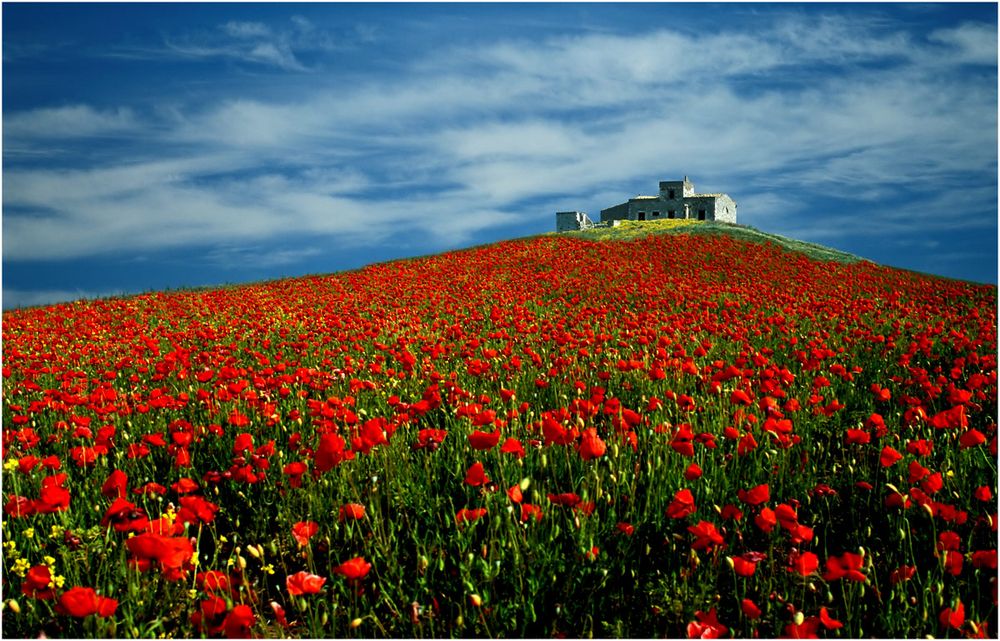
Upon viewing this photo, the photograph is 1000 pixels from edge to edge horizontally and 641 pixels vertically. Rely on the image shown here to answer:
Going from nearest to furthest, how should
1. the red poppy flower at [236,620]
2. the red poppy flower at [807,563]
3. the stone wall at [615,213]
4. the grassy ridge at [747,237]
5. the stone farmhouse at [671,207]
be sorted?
the red poppy flower at [236,620], the red poppy flower at [807,563], the grassy ridge at [747,237], the stone farmhouse at [671,207], the stone wall at [615,213]

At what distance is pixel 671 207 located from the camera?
6356 cm

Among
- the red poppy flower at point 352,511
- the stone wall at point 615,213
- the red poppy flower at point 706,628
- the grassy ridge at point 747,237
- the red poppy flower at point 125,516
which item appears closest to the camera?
the red poppy flower at point 706,628

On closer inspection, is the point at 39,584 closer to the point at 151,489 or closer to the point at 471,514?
the point at 151,489

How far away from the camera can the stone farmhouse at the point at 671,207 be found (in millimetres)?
63344

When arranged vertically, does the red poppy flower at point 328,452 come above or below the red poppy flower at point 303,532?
above

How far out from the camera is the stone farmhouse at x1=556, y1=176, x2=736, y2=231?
6334cm

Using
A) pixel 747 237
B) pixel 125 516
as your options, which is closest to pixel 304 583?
pixel 125 516

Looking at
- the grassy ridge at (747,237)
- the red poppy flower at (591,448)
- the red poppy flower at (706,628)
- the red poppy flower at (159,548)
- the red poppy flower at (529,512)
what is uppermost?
the grassy ridge at (747,237)

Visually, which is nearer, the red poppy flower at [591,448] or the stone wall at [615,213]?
the red poppy flower at [591,448]

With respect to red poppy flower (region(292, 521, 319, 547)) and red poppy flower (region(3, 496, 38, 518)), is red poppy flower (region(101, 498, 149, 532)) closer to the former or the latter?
red poppy flower (region(3, 496, 38, 518))

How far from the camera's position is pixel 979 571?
3.20 m

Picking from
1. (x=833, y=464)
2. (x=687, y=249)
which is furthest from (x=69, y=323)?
(x=687, y=249)

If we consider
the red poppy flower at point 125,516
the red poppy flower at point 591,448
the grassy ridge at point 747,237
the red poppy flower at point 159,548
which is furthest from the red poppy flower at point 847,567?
the grassy ridge at point 747,237

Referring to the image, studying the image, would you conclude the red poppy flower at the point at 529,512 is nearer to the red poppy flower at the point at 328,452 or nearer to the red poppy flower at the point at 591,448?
the red poppy flower at the point at 591,448
